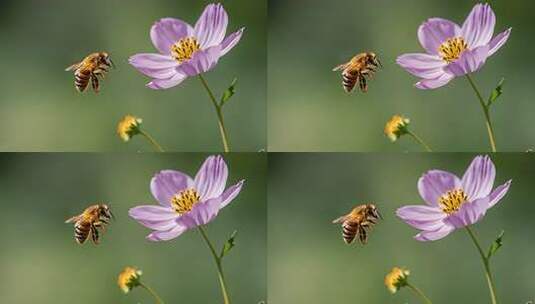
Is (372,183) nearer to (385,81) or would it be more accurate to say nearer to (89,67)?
(385,81)

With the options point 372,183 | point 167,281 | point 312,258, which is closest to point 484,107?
point 372,183

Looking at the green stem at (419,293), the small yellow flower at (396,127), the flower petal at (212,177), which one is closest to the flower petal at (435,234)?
the green stem at (419,293)

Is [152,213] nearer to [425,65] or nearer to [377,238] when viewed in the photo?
[377,238]

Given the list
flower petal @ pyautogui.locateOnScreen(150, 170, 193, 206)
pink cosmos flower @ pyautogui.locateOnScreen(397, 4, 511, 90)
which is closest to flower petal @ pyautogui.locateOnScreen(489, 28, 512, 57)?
pink cosmos flower @ pyautogui.locateOnScreen(397, 4, 511, 90)

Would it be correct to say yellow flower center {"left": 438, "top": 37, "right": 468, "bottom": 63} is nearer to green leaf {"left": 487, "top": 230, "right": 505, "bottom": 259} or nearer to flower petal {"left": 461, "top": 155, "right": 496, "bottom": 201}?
flower petal {"left": 461, "top": 155, "right": 496, "bottom": 201}

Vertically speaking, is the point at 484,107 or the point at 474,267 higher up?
the point at 484,107

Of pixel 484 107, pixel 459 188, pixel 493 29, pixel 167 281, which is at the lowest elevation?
pixel 167 281
